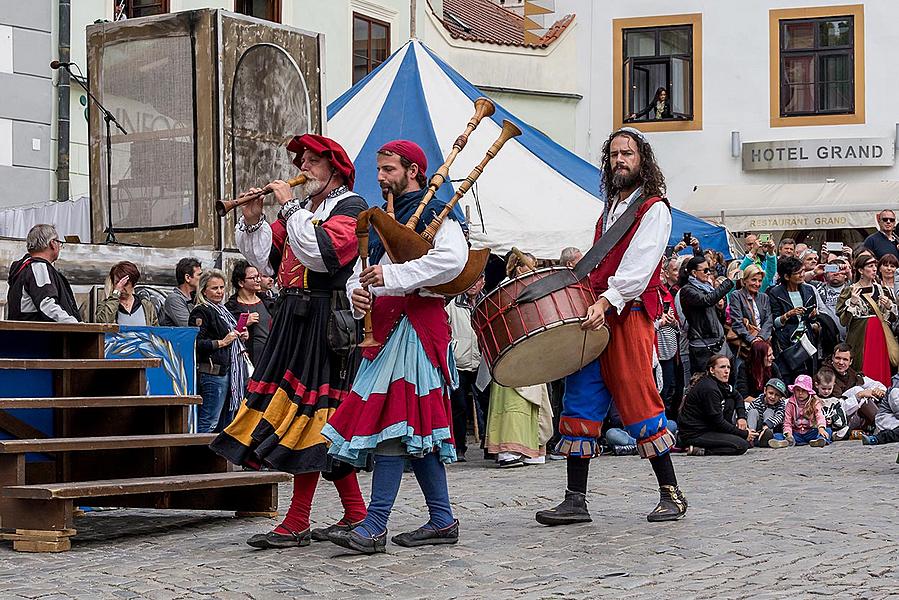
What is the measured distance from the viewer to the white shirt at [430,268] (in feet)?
20.1

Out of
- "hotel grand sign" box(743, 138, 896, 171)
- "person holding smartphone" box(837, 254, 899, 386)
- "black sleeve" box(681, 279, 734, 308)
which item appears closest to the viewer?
"black sleeve" box(681, 279, 734, 308)

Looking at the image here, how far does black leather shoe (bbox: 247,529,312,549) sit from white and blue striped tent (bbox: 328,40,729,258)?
263 inches

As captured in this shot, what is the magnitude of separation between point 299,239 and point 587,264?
143 cm

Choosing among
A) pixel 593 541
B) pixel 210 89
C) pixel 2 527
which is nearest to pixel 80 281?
pixel 210 89

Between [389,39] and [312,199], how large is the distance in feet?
51.7

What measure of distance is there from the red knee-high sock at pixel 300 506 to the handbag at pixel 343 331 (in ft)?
1.89

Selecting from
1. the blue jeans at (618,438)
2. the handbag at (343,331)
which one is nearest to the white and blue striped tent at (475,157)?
the blue jeans at (618,438)

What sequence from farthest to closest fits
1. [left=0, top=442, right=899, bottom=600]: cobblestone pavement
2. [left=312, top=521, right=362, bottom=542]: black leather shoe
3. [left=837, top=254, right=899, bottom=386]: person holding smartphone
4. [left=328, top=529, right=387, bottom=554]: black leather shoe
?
[left=837, top=254, right=899, bottom=386]: person holding smartphone, [left=312, top=521, right=362, bottom=542]: black leather shoe, [left=328, top=529, right=387, bottom=554]: black leather shoe, [left=0, top=442, right=899, bottom=600]: cobblestone pavement

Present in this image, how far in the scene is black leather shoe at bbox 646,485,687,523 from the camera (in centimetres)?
712

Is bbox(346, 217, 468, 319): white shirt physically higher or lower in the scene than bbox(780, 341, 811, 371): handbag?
higher

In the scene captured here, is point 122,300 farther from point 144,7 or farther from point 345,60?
point 345,60

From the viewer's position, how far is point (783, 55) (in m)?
25.9

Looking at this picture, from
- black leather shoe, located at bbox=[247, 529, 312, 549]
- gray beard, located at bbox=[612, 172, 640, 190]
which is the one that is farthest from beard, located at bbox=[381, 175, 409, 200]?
black leather shoe, located at bbox=[247, 529, 312, 549]

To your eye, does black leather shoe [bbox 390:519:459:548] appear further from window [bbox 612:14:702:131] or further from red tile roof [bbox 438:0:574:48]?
window [bbox 612:14:702:131]
